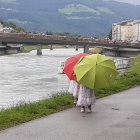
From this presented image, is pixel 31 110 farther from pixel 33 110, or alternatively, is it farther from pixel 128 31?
pixel 128 31

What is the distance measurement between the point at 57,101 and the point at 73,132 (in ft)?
14.3

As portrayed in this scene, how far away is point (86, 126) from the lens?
11086 mm

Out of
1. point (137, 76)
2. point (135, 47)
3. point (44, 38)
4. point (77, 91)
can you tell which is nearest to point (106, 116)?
point (77, 91)

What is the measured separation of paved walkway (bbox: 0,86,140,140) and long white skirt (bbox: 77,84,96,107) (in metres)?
0.27

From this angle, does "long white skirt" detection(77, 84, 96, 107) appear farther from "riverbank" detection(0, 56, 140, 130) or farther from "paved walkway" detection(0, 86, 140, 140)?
"riverbank" detection(0, 56, 140, 130)

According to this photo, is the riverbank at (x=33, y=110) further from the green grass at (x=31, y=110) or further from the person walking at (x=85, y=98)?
the person walking at (x=85, y=98)

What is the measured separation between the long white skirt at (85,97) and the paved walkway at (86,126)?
268 mm

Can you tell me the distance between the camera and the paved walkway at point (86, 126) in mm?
9906

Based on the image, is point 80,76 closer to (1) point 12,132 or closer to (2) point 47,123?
(2) point 47,123

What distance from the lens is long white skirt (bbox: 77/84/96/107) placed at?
1335 cm

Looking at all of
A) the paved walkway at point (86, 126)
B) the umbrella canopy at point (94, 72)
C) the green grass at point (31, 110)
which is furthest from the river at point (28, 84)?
the umbrella canopy at point (94, 72)

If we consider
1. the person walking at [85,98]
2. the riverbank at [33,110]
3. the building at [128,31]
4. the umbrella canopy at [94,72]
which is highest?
the umbrella canopy at [94,72]

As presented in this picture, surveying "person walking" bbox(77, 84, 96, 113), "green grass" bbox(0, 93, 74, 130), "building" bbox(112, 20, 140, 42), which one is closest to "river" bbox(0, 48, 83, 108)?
"green grass" bbox(0, 93, 74, 130)

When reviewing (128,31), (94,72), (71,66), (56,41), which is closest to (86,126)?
(94,72)
